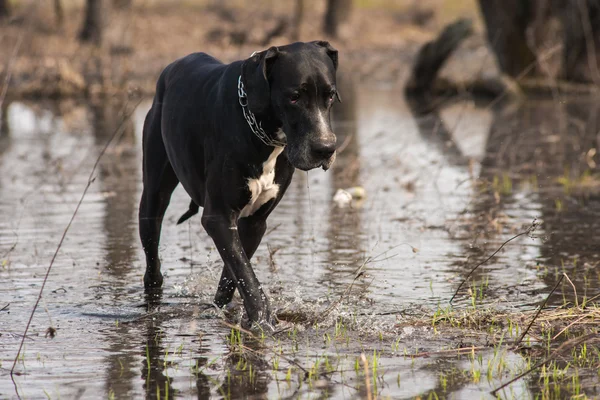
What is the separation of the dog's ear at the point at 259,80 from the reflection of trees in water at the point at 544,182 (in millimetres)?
2698

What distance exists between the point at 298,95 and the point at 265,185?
69cm

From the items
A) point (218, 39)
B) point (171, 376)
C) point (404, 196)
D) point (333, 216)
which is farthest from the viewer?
point (218, 39)

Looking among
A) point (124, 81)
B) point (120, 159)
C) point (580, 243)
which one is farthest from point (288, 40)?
point (580, 243)

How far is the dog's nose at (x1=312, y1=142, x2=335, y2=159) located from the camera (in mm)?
5266

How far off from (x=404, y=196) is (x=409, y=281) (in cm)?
353

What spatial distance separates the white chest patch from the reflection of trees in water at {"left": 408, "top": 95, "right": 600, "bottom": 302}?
2170 mm

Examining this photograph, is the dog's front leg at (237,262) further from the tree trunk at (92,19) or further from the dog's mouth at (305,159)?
the tree trunk at (92,19)

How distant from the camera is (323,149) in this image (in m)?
5.27

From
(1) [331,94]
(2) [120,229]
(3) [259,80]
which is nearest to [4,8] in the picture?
(2) [120,229]

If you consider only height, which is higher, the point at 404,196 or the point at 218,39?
the point at 218,39

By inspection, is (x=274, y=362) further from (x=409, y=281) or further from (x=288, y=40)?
(x=288, y=40)

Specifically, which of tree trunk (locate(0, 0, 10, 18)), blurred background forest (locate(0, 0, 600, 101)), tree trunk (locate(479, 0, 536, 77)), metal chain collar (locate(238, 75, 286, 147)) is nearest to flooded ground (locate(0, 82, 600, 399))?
metal chain collar (locate(238, 75, 286, 147))

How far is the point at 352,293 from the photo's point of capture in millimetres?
6910

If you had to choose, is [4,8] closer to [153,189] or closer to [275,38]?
[275,38]
